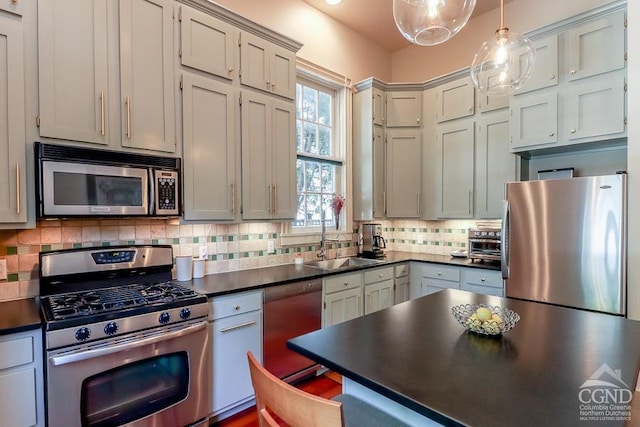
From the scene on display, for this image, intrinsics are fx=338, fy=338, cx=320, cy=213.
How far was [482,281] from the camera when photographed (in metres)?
3.10

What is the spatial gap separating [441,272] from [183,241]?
243 cm

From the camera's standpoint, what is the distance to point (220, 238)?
2.75 metres

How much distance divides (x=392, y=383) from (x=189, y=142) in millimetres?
1932

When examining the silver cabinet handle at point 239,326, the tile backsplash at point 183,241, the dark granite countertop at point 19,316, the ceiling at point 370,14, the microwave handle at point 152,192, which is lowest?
the silver cabinet handle at point 239,326

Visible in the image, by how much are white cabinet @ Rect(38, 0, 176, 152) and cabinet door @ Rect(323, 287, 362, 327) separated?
1.70 m

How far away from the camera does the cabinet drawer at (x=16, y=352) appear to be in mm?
1430

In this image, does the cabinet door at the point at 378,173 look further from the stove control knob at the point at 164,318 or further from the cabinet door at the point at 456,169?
the stove control knob at the point at 164,318

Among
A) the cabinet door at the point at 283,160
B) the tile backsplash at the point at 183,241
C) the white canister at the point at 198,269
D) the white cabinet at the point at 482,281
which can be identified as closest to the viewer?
the tile backsplash at the point at 183,241

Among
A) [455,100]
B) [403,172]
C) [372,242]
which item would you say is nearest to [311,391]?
[372,242]

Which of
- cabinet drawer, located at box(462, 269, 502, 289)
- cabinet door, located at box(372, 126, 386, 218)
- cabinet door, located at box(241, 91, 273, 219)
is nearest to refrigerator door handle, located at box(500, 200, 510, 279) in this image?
cabinet drawer, located at box(462, 269, 502, 289)

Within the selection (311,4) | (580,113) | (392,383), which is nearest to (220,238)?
(392,383)

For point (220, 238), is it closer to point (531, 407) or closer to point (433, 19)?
point (433, 19)

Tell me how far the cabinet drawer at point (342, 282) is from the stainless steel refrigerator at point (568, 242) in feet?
4.07

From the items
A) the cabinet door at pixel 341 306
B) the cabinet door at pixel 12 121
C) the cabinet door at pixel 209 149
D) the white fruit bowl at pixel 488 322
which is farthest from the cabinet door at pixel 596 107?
the cabinet door at pixel 12 121
